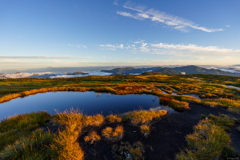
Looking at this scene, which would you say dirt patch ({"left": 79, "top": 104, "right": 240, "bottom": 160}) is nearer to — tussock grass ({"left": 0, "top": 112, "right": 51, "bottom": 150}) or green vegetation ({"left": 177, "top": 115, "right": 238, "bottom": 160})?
green vegetation ({"left": 177, "top": 115, "right": 238, "bottom": 160})

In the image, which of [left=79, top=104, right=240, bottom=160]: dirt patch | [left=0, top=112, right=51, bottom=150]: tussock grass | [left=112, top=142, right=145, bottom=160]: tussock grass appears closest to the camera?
[left=112, top=142, right=145, bottom=160]: tussock grass

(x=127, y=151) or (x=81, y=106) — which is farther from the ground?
(x=127, y=151)

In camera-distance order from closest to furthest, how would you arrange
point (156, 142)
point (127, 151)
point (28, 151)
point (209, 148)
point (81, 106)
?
1. point (28, 151)
2. point (209, 148)
3. point (127, 151)
4. point (156, 142)
5. point (81, 106)

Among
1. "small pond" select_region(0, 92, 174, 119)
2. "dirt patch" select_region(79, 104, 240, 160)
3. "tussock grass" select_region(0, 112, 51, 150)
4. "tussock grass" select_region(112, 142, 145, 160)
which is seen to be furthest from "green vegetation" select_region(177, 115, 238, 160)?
"tussock grass" select_region(0, 112, 51, 150)

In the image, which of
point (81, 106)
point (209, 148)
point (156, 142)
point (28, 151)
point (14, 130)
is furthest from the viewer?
point (81, 106)

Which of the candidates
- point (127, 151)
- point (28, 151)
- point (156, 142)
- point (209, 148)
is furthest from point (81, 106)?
point (209, 148)

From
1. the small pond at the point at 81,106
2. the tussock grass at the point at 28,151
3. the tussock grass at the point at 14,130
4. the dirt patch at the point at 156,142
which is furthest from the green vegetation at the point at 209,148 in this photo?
the tussock grass at the point at 14,130

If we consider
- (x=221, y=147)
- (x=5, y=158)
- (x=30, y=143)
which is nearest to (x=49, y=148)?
(x=30, y=143)

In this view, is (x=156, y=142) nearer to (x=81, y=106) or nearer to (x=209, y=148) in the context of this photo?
(x=209, y=148)

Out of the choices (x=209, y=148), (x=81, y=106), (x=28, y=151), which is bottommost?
(x=81, y=106)

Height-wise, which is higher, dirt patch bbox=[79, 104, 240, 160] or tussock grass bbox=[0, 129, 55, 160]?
tussock grass bbox=[0, 129, 55, 160]

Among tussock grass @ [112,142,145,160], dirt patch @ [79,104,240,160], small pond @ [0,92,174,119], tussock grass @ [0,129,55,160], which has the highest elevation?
tussock grass @ [0,129,55,160]

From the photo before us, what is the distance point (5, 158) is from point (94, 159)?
17.5 ft

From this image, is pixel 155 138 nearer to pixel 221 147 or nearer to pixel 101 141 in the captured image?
pixel 221 147
